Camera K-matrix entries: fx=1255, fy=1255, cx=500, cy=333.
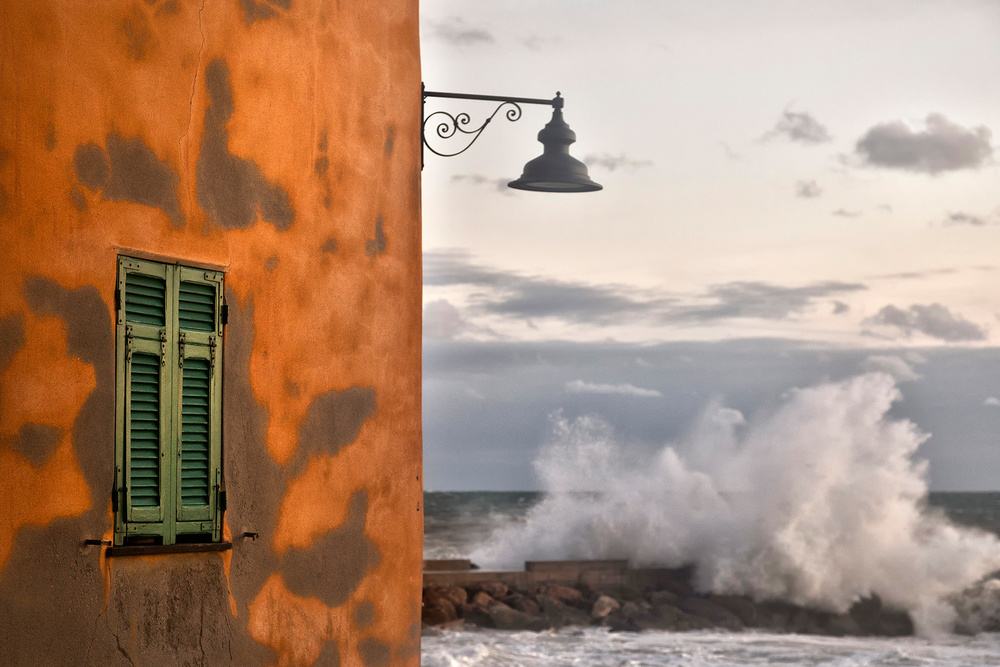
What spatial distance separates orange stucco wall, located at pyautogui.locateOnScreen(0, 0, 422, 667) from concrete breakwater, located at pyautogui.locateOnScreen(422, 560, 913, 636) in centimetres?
1670

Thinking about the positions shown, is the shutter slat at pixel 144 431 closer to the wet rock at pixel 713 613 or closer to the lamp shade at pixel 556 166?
the lamp shade at pixel 556 166

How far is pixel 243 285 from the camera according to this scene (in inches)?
208

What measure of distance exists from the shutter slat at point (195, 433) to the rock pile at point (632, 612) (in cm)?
1766

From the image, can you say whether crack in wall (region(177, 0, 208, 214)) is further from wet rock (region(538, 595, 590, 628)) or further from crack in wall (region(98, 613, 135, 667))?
wet rock (region(538, 595, 590, 628))

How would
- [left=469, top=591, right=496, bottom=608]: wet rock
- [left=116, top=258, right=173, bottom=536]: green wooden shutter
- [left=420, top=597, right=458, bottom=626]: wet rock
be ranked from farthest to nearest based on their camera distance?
[left=469, top=591, right=496, bottom=608]: wet rock < [left=420, top=597, right=458, bottom=626]: wet rock < [left=116, top=258, right=173, bottom=536]: green wooden shutter

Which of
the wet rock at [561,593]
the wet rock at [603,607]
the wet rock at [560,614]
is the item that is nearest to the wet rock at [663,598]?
the wet rock at [603,607]

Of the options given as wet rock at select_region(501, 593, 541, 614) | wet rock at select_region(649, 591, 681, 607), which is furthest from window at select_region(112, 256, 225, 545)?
wet rock at select_region(649, 591, 681, 607)

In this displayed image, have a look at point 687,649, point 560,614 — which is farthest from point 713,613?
point 687,649

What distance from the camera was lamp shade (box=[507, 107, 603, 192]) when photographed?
23.3 feet

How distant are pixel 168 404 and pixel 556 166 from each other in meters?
2.99

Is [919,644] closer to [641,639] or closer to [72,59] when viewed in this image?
[641,639]

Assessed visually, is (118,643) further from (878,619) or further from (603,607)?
(878,619)

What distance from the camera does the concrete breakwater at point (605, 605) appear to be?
22.7 meters

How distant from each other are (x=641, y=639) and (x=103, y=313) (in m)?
18.1
